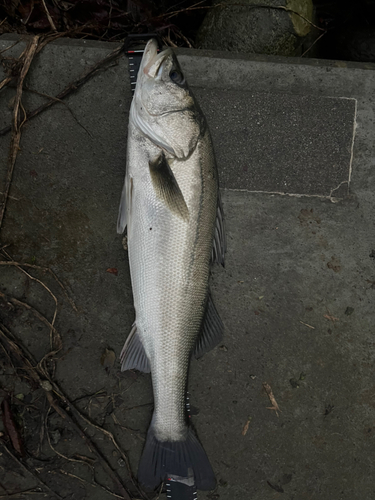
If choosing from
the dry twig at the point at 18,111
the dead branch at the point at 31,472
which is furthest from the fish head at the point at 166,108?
the dead branch at the point at 31,472

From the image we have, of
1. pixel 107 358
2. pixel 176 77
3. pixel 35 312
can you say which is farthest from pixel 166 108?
pixel 107 358

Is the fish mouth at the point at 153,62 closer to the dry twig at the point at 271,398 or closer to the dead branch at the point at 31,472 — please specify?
the dry twig at the point at 271,398

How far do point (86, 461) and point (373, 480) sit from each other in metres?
2.34

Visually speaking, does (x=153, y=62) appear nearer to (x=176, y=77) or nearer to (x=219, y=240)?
(x=176, y=77)

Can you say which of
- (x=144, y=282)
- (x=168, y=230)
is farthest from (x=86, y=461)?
(x=168, y=230)

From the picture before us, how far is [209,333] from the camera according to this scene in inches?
95.4

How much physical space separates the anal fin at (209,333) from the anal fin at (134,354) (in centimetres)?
36

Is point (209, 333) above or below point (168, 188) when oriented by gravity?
below

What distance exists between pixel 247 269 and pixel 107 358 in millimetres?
1338

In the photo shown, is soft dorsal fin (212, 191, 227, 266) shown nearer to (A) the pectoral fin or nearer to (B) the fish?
(B) the fish

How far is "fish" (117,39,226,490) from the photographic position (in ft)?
7.17

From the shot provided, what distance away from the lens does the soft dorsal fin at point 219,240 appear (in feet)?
7.56

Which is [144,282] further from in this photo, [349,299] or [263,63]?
[263,63]

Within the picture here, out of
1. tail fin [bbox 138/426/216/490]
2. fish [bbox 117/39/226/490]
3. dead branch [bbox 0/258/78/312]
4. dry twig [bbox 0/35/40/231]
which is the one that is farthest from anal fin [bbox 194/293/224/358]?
dry twig [bbox 0/35/40/231]
